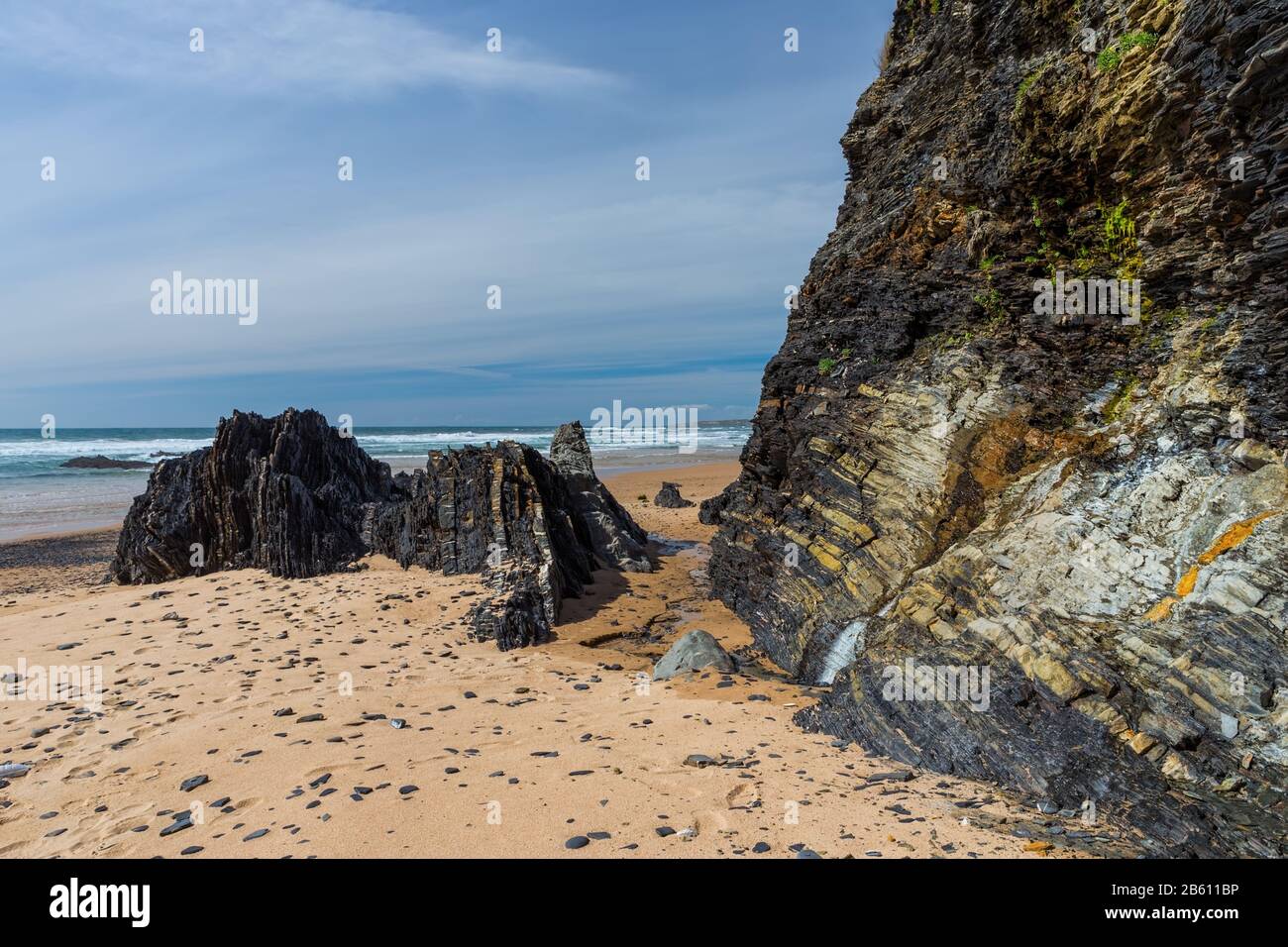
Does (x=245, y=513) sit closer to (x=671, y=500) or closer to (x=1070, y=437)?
(x=671, y=500)

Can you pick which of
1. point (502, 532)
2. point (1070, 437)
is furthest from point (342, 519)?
point (1070, 437)

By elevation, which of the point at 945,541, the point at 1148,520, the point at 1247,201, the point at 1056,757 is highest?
the point at 1247,201

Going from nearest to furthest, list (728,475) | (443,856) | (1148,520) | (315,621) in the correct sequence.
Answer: (443,856), (1148,520), (315,621), (728,475)

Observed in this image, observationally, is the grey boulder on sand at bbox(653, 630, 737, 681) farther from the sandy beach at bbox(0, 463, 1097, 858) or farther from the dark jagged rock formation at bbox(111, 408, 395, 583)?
the dark jagged rock formation at bbox(111, 408, 395, 583)

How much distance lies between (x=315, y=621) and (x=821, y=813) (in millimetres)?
9709

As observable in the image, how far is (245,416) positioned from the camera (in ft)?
54.7

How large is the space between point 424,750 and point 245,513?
11.0 m

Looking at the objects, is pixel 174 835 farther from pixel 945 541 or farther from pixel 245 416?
pixel 245 416

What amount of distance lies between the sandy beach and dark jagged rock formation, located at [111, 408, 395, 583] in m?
2.10

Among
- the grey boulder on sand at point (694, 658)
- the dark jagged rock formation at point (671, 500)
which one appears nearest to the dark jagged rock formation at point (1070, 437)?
the grey boulder on sand at point (694, 658)

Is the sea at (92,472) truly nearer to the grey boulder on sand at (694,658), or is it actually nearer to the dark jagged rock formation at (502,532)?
the dark jagged rock formation at (502,532)

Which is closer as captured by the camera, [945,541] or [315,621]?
[945,541]
